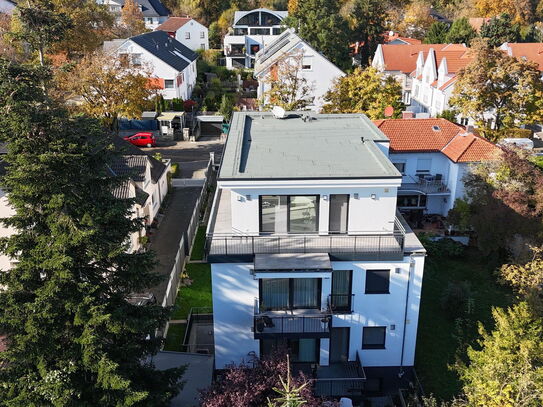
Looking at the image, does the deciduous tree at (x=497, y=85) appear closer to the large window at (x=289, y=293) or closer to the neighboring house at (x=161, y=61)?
the large window at (x=289, y=293)

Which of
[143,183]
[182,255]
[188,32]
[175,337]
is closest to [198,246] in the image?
[182,255]

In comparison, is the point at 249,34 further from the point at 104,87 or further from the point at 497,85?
the point at 497,85

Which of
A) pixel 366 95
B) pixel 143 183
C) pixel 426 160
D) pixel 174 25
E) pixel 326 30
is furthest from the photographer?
pixel 174 25

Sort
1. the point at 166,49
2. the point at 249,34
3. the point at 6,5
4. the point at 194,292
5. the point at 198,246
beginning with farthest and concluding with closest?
the point at 249,34, the point at 6,5, the point at 166,49, the point at 198,246, the point at 194,292

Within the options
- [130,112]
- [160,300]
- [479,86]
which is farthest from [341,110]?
[160,300]

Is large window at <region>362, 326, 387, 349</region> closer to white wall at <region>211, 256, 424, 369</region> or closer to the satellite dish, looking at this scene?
white wall at <region>211, 256, 424, 369</region>

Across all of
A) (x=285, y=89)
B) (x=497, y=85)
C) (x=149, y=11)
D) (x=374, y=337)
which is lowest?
(x=374, y=337)

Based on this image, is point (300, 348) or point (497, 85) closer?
point (300, 348)
